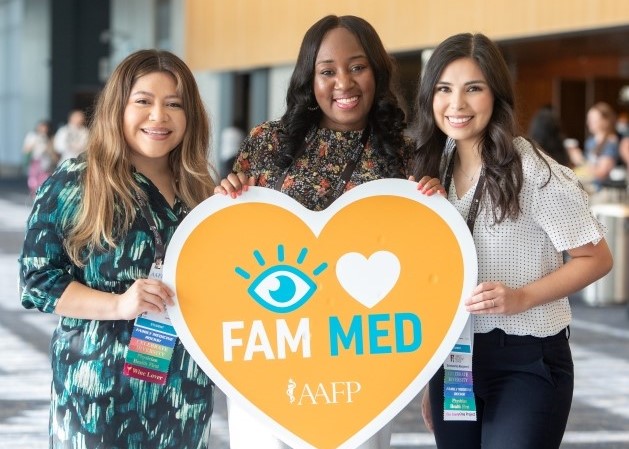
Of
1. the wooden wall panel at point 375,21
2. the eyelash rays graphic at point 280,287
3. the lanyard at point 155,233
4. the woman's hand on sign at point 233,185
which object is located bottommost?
the eyelash rays graphic at point 280,287

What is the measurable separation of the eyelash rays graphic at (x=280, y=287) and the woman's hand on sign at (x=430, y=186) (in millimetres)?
327

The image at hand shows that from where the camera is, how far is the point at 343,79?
2.80m

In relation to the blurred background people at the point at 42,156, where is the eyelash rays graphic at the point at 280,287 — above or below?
above

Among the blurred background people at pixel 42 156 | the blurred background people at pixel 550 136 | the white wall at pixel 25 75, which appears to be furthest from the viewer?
the white wall at pixel 25 75

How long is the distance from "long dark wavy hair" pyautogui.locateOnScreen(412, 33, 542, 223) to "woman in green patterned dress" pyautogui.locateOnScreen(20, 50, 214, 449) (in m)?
0.55

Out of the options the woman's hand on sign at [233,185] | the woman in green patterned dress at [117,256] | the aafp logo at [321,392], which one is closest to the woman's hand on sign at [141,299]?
the woman in green patterned dress at [117,256]

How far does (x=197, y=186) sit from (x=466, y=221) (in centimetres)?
63

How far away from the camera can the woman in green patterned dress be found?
2.43 meters

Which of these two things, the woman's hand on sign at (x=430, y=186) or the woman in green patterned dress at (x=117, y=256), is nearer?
the woman in green patterned dress at (x=117, y=256)

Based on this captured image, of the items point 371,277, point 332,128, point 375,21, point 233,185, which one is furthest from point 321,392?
point 375,21

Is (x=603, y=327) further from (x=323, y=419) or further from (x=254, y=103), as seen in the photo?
(x=254, y=103)

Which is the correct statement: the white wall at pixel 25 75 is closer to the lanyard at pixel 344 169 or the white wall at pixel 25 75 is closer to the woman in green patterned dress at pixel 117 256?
the lanyard at pixel 344 169

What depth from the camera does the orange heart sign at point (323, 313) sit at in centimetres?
259

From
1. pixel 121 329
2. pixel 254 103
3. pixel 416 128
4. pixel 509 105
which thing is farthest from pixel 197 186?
pixel 254 103
